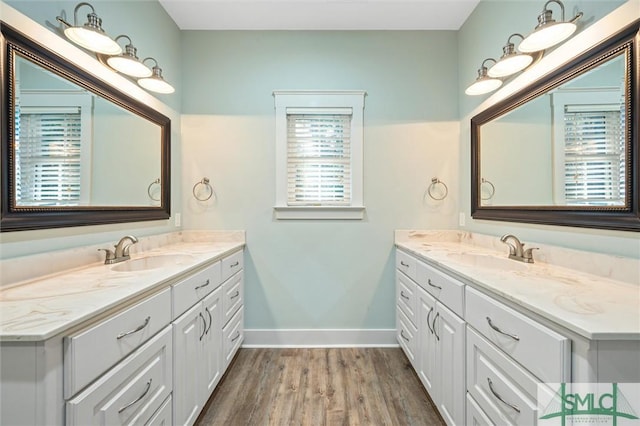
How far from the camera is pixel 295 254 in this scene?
256cm

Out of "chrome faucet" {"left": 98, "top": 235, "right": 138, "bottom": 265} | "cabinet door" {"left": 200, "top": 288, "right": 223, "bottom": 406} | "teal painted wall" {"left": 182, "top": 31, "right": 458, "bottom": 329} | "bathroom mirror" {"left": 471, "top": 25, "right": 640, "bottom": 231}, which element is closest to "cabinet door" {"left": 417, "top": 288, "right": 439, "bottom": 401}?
"teal painted wall" {"left": 182, "top": 31, "right": 458, "bottom": 329}

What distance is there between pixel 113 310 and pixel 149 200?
1354 millimetres

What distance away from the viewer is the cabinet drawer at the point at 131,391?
81 cm

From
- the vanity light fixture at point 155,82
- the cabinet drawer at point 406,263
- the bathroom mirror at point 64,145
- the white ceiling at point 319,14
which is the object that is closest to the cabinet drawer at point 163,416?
the bathroom mirror at point 64,145

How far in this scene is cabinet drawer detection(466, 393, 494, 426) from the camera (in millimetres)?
1136

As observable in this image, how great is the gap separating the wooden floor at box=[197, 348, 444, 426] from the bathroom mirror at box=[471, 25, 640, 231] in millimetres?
1393

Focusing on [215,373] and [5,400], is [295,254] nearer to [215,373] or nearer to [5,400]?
[215,373]

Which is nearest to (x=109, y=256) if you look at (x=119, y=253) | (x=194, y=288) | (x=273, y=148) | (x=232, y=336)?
(x=119, y=253)

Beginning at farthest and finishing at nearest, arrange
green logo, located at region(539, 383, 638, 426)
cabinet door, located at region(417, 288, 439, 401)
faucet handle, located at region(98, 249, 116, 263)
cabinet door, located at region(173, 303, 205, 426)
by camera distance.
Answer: cabinet door, located at region(417, 288, 439, 401) < faucet handle, located at region(98, 249, 116, 263) < cabinet door, located at region(173, 303, 205, 426) < green logo, located at region(539, 383, 638, 426)

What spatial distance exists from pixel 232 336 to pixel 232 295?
0.31 m

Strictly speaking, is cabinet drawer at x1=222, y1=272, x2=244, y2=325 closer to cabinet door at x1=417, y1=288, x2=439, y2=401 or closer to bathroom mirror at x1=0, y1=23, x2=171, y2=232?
bathroom mirror at x1=0, y1=23, x2=171, y2=232

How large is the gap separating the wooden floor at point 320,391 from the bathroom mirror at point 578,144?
4.57ft

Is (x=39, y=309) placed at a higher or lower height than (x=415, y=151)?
lower

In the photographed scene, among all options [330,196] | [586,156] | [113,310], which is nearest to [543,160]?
[586,156]
